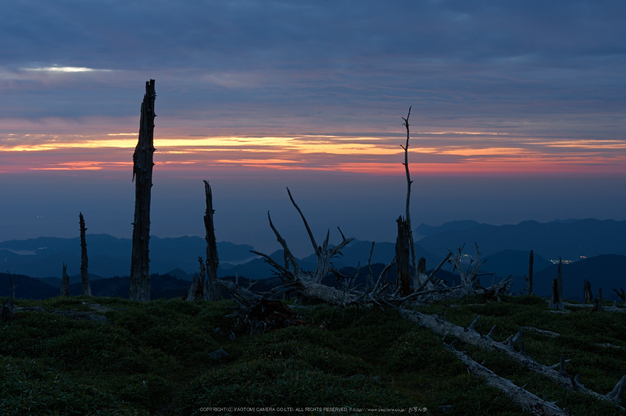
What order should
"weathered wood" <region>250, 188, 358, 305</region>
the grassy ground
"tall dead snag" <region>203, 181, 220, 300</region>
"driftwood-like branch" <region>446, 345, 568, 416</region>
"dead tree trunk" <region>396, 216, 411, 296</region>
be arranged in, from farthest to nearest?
"tall dead snag" <region>203, 181, 220, 300</region>, "dead tree trunk" <region>396, 216, 411, 296</region>, "weathered wood" <region>250, 188, 358, 305</region>, "driftwood-like branch" <region>446, 345, 568, 416</region>, the grassy ground

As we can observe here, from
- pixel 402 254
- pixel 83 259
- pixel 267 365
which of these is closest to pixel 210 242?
pixel 83 259

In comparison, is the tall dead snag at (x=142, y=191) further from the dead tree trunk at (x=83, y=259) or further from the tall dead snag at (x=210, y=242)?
the dead tree trunk at (x=83, y=259)

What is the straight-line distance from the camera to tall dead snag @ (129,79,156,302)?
80.2 feet

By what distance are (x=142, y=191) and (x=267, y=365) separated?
1689cm

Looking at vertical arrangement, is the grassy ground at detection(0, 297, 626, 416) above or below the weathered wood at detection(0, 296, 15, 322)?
below

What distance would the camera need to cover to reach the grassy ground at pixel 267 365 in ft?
30.3

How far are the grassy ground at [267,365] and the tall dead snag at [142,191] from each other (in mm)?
5191

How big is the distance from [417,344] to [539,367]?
12.4 feet

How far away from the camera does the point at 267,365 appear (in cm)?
1110

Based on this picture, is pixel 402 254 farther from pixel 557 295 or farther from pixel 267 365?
pixel 267 365

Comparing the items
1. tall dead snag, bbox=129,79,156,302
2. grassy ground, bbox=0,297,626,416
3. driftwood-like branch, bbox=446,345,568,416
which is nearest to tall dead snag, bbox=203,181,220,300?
tall dead snag, bbox=129,79,156,302

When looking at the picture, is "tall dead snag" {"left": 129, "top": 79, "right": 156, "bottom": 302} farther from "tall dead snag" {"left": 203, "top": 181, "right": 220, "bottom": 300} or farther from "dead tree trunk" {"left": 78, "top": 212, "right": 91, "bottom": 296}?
"dead tree trunk" {"left": 78, "top": 212, "right": 91, "bottom": 296}

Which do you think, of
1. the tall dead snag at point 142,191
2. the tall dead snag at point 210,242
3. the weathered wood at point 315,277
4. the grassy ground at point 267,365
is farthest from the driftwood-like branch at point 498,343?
the tall dead snag at point 210,242

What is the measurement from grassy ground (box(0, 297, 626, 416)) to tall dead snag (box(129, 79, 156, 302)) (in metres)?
5.19
